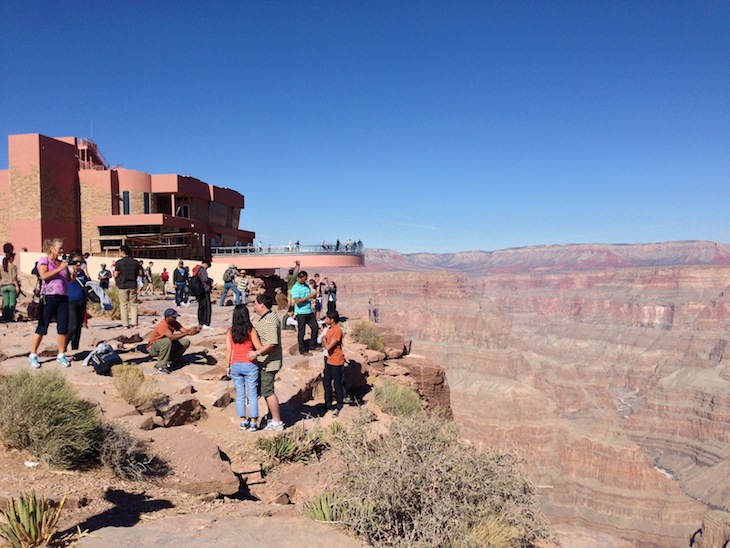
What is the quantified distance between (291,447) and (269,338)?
1.27 meters

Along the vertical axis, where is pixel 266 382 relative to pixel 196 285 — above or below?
below

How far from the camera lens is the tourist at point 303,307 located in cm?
893

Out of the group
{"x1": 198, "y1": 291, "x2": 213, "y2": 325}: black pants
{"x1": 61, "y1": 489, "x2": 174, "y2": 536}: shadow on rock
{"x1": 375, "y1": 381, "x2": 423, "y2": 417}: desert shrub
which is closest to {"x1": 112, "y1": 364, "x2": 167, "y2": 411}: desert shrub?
{"x1": 61, "y1": 489, "x2": 174, "y2": 536}: shadow on rock

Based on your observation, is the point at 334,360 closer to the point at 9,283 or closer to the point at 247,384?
the point at 247,384

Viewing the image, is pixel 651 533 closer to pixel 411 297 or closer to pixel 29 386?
pixel 29 386

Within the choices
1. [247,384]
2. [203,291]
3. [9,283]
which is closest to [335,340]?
[247,384]

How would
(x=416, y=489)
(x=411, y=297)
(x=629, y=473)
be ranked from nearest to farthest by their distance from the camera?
1. (x=416, y=489)
2. (x=629, y=473)
3. (x=411, y=297)

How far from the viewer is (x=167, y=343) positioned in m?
7.52

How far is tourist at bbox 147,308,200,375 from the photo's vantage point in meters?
7.47

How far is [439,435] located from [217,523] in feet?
6.49

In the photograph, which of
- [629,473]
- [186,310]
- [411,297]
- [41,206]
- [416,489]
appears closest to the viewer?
[416,489]

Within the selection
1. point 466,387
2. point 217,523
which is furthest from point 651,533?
point 217,523

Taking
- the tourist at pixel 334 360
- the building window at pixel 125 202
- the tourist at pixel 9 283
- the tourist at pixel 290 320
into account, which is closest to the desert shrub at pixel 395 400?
the tourist at pixel 290 320

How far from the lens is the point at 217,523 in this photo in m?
3.24
